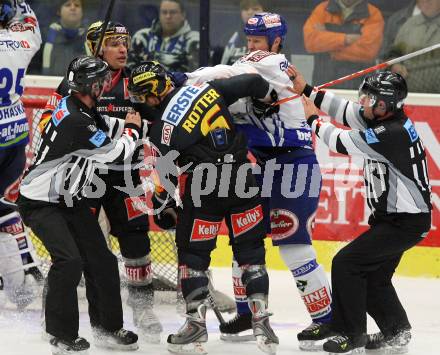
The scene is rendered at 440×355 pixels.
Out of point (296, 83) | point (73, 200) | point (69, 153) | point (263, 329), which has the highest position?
point (296, 83)

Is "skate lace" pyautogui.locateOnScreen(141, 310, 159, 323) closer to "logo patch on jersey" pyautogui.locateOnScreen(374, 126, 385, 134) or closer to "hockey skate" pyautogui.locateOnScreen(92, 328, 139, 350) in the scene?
"hockey skate" pyautogui.locateOnScreen(92, 328, 139, 350)

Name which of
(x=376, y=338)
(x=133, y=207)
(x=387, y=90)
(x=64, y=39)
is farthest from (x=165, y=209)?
(x=64, y=39)

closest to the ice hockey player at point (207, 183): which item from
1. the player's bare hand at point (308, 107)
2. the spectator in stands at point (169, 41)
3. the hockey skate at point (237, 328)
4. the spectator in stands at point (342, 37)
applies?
the player's bare hand at point (308, 107)

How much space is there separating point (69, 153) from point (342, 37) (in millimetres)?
2470

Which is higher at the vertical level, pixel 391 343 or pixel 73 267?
pixel 73 267

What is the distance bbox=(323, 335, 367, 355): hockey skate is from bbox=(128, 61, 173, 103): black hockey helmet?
1.31m

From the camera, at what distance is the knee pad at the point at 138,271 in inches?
219

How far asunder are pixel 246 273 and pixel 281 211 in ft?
1.28

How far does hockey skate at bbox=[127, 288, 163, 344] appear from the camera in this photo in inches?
215

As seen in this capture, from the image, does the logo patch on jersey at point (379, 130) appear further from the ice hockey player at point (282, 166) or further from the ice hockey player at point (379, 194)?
the ice hockey player at point (282, 166)

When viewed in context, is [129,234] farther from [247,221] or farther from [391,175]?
[391,175]

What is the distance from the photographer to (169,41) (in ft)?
23.1

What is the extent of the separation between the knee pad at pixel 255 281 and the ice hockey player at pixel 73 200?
1.95ft

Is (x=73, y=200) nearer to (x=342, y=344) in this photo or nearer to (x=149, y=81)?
(x=149, y=81)
